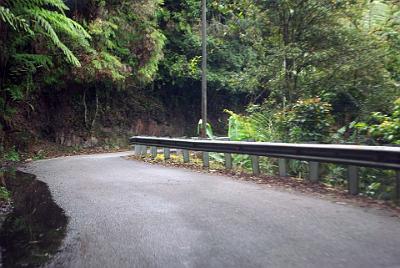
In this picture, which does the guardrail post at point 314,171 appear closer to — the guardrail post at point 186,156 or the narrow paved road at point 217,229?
the narrow paved road at point 217,229

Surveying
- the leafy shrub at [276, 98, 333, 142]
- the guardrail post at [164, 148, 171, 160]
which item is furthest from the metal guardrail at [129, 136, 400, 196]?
the guardrail post at [164, 148, 171, 160]

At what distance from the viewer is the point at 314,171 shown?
9.70 metres

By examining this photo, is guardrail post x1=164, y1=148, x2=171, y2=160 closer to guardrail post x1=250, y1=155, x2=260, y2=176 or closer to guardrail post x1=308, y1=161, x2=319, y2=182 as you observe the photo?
guardrail post x1=250, y1=155, x2=260, y2=176

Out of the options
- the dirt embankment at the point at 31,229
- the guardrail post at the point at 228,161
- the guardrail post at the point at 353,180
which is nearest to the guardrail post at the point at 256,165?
the guardrail post at the point at 228,161

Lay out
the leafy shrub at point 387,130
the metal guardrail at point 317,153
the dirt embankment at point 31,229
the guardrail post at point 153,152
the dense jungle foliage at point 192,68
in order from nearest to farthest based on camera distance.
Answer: the dirt embankment at point 31,229 → the metal guardrail at point 317,153 → the leafy shrub at point 387,130 → the dense jungle foliage at point 192,68 → the guardrail post at point 153,152

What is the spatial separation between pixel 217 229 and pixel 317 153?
155 inches

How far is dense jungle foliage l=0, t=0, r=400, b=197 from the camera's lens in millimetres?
13135

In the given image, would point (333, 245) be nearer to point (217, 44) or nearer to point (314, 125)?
point (314, 125)

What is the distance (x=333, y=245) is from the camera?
5258 mm

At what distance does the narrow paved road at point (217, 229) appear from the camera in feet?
16.1

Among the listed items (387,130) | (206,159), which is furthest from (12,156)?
(387,130)

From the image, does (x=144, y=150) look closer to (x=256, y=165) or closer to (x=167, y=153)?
(x=167, y=153)

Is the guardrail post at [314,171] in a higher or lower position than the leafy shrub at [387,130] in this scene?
lower

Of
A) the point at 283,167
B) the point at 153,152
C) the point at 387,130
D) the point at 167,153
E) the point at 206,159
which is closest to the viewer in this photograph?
the point at 387,130
